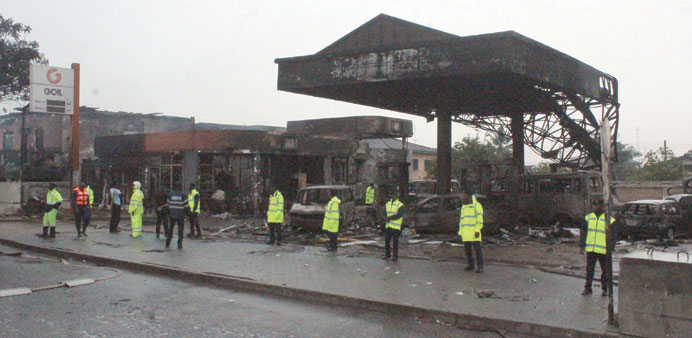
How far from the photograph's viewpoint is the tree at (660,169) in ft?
155

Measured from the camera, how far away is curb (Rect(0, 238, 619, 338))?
6.69 metres

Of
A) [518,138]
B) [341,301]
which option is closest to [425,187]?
[518,138]

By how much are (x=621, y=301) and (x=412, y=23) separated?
15.4 m

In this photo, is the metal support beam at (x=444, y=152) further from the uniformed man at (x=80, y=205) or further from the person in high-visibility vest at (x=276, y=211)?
the uniformed man at (x=80, y=205)

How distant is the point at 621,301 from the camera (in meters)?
6.36

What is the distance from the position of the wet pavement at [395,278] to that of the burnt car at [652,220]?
833 cm

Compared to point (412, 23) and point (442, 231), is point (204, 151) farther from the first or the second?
point (442, 231)

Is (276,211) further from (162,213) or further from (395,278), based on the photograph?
(395,278)

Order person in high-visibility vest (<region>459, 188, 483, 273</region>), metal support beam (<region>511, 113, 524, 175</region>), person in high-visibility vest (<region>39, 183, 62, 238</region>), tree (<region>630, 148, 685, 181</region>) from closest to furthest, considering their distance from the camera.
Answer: person in high-visibility vest (<region>459, 188, 483, 273</region>)
person in high-visibility vest (<region>39, 183, 62, 238</region>)
metal support beam (<region>511, 113, 524, 175</region>)
tree (<region>630, 148, 685, 181</region>)

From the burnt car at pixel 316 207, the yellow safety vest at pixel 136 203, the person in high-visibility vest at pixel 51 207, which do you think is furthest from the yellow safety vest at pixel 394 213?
the person in high-visibility vest at pixel 51 207

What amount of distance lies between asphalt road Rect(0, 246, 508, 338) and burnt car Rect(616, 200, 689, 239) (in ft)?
41.7

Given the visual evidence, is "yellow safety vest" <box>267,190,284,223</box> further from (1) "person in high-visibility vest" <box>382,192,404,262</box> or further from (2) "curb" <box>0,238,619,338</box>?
(2) "curb" <box>0,238,619,338</box>

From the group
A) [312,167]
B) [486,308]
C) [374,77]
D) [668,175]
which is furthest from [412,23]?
[668,175]

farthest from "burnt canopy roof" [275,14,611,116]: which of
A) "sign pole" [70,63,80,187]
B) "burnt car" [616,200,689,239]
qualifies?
"sign pole" [70,63,80,187]
